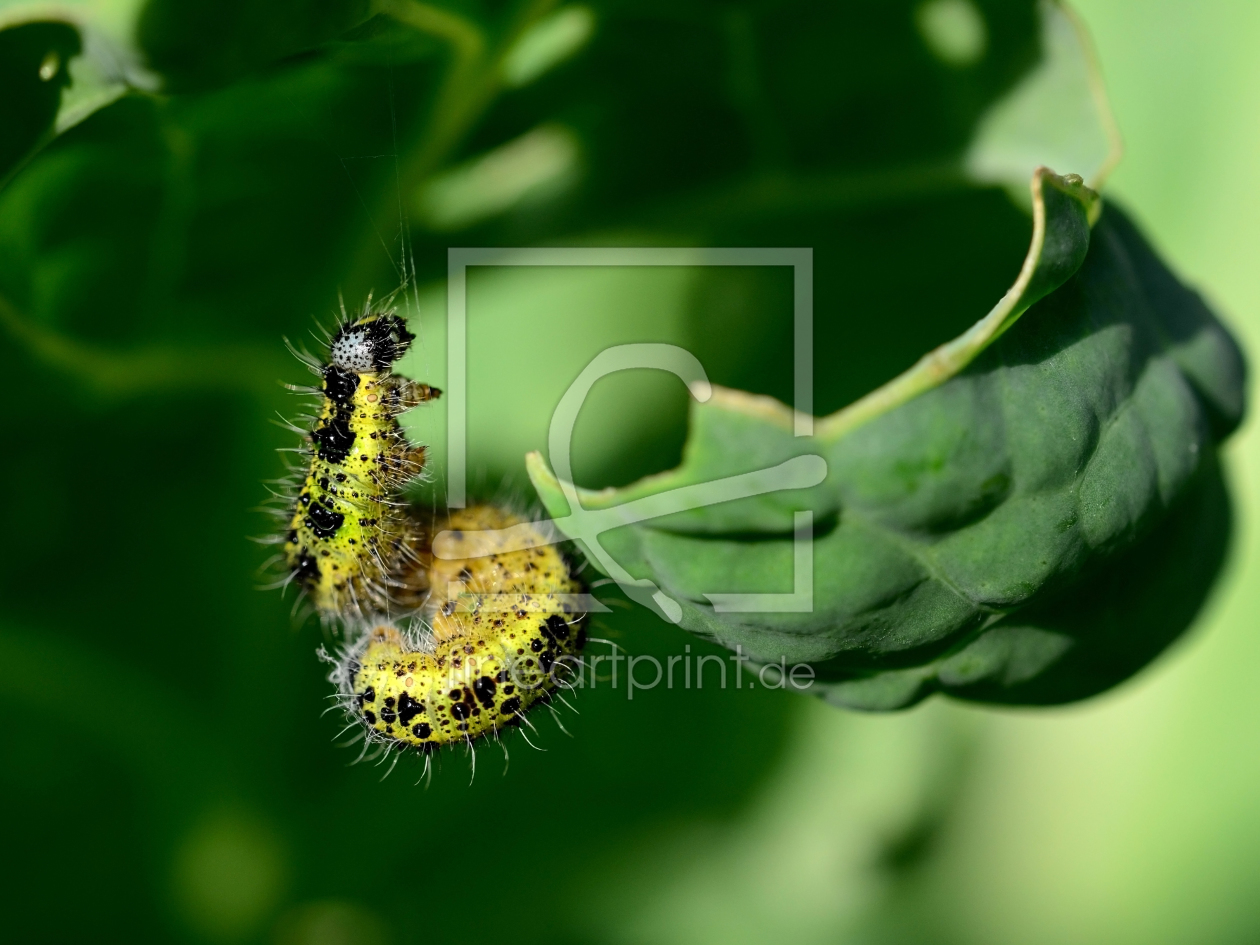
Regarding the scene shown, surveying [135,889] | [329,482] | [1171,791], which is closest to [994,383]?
[329,482]

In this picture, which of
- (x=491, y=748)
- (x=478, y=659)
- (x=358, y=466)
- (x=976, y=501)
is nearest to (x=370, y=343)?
(x=358, y=466)

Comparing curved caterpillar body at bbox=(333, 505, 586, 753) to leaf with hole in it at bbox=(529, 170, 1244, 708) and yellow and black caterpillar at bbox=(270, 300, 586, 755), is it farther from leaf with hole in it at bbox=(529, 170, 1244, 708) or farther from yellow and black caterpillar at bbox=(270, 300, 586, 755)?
leaf with hole in it at bbox=(529, 170, 1244, 708)

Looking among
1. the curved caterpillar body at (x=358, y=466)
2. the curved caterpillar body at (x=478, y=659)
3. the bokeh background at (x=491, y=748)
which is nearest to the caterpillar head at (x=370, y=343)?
the curved caterpillar body at (x=358, y=466)

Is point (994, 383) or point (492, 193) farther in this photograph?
point (492, 193)

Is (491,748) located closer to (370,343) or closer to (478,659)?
(478,659)

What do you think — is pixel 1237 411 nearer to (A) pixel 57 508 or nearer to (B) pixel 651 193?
(B) pixel 651 193

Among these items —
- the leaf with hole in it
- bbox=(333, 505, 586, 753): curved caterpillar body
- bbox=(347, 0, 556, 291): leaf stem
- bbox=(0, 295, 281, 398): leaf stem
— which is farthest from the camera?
bbox=(333, 505, 586, 753): curved caterpillar body

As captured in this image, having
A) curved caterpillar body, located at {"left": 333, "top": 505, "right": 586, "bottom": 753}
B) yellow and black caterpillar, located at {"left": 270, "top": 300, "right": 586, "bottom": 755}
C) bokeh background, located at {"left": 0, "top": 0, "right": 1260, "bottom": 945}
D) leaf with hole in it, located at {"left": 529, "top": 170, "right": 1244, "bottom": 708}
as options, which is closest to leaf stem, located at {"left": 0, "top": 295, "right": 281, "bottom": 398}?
bokeh background, located at {"left": 0, "top": 0, "right": 1260, "bottom": 945}
